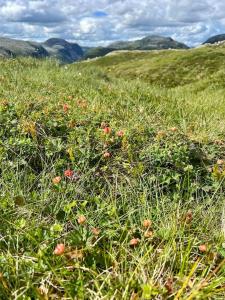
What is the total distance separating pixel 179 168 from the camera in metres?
5.90

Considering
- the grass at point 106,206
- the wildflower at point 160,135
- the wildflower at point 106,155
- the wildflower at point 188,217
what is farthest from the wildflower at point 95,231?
the wildflower at point 160,135

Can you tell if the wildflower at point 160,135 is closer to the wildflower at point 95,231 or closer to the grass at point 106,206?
the grass at point 106,206

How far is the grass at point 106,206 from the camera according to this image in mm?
3412

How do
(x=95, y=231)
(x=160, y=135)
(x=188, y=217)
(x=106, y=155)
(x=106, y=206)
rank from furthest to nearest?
1. (x=160, y=135)
2. (x=106, y=155)
3. (x=106, y=206)
4. (x=188, y=217)
5. (x=95, y=231)

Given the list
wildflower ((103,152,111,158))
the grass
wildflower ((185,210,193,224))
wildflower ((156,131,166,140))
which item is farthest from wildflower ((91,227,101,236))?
wildflower ((156,131,166,140))

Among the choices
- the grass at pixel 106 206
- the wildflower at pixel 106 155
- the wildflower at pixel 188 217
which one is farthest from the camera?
the wildflower at pixel 106 155

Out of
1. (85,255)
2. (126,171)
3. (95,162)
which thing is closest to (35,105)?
(95,162)

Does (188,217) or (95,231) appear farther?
(188,217)

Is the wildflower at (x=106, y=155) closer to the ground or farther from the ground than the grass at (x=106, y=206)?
farther from the ground

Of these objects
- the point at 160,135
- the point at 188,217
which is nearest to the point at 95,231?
the point at 188,217

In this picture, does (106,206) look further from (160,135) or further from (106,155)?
(160,135)

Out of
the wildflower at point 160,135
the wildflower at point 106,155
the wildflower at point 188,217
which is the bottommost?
the wildflower at point 188,217

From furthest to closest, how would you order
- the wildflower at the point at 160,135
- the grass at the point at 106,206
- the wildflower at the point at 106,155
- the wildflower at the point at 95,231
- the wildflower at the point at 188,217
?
1. the wildflower at the point at 160,135
2. the wildflower at the point at 106,155
3. the wildflower at the point at 188,217
4. the wildflower at the point at 95,231
5. the grass at the point at 106,206

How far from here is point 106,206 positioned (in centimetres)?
455
